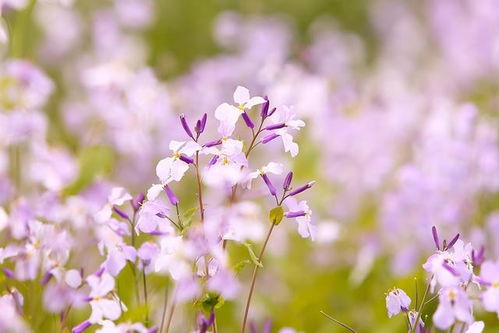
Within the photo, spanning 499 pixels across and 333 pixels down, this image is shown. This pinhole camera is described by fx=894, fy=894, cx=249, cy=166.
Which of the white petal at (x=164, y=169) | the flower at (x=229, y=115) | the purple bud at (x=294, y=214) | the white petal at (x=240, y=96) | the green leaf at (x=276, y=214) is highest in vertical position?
the white petal at (x=240, y=96)

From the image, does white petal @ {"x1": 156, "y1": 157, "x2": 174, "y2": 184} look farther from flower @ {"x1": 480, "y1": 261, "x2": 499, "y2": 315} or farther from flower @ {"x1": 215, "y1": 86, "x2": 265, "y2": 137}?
flower @ {"x1": 480, "y1": 261, "x2": 499, "y2": 315}

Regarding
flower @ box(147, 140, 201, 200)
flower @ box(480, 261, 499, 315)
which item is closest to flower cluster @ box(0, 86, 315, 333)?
flower @ box(147, 140, 201, 200)

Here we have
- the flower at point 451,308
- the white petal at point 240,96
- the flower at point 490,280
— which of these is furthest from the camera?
the white petal at point 240,96

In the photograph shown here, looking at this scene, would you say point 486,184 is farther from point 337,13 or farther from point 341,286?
point 337,13

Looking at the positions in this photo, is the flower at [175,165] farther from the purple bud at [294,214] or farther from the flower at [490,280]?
the flower at [490,280]

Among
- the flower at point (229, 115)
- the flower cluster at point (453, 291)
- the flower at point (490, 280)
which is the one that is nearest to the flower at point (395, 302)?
the flower cluster at point (453, 291)

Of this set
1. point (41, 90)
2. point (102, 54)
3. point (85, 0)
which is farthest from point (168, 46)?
point (41, 90)

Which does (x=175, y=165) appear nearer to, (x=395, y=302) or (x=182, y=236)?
(x=182, y=236)

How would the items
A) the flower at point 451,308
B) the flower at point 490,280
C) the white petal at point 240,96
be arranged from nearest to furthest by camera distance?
the flower at point 451,308 → the flower at point 490,280 → the white petal at point 240,96
